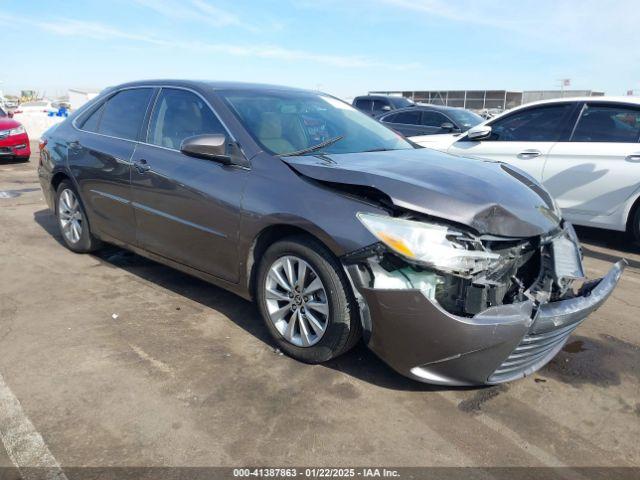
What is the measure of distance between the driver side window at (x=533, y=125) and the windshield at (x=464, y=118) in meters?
3.19

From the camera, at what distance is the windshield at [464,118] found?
32.1 ft

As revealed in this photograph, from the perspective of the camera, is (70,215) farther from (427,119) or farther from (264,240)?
(427,119)

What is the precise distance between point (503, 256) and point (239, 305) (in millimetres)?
2084

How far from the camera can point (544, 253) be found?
115 inches

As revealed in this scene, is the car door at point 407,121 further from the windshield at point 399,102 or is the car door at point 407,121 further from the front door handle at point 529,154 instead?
the front door handle at point 529,154

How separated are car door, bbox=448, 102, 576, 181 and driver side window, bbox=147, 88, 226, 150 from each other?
3970 mm

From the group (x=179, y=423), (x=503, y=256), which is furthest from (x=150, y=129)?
(x=503, y=256)

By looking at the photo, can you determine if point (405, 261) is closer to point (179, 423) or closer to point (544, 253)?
point (544, 253)

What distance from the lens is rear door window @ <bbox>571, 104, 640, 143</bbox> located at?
216 inches

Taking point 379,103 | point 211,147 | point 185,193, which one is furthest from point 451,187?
point 379,103

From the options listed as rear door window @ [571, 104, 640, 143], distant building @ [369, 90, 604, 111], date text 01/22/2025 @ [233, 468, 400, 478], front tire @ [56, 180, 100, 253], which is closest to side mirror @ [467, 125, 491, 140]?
rear door window @ [571, 104, 640, 143]

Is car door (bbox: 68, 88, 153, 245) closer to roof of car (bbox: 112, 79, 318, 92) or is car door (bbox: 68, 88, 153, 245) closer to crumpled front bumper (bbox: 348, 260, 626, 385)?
roof of car (bbox: 112, 79, 318, 92)

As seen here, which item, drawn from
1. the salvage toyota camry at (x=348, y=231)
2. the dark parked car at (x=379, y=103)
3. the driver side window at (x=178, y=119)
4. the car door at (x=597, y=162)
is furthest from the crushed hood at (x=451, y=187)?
the dark parked car at (x=379, y=103)

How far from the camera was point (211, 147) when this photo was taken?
127 inches
